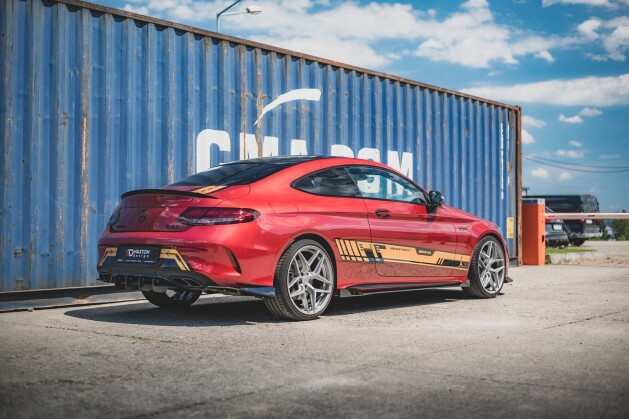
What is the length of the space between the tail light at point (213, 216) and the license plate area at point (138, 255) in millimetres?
341

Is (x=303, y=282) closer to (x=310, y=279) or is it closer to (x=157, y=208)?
(x=310, y=279)

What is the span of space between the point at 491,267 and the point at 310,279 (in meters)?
2.97

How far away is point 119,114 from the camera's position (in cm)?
838

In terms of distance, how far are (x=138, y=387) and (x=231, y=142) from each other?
19.5 feet

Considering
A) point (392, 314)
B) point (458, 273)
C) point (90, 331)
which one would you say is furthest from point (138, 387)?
point (458, 273)

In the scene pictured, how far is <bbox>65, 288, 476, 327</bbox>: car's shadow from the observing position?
6.59m

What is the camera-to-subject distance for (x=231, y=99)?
960 centimetres

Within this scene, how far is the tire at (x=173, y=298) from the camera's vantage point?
7.46 m

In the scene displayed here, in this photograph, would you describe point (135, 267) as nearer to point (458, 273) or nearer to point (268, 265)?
point (268, 265)

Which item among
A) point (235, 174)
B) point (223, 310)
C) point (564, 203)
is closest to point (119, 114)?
point (235, 174)

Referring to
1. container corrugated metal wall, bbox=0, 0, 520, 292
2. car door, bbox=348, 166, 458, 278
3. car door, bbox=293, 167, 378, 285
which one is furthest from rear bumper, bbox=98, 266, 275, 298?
container corrugated metal wall, bbox=0, 0, 520, 292

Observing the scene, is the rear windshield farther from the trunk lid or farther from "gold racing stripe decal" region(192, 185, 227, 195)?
the trunk lid

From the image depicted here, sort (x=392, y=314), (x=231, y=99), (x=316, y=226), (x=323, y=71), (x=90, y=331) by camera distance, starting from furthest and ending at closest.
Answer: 1. (x=323, y=71)
2. (x=231, y=99)
3. (x=392, y=314)
4. (x=316, y=226)
5. (x=90, y=331)

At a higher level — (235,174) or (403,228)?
(235,174)
